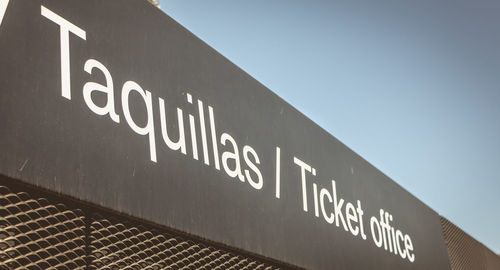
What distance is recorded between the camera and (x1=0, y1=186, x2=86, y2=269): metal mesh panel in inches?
37.3

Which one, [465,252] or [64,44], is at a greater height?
[465,252]

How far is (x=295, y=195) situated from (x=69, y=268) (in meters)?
0.71

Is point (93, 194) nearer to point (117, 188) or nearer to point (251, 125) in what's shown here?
point (117, 188)

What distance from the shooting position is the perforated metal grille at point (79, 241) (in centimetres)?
96

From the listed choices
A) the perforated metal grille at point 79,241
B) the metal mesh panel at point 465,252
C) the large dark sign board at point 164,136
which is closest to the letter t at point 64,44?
the large dark sign board at point 164,136

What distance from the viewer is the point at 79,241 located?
1083 millimetres

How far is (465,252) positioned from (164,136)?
2.66 m

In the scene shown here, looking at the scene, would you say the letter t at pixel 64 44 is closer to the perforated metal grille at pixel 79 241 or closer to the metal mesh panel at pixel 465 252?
the perforated metal grille at pixel 79 241

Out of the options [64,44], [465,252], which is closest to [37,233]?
[64,44]

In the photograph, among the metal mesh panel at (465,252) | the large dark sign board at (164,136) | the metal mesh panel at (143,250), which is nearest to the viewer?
the large dark sign board at (164,136)

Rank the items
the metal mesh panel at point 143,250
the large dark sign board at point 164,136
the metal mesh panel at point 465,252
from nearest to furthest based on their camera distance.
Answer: the large dark sign board at point 164,136, the metal mesh panel at point 143,250, the metal mesh panel at point 465,252

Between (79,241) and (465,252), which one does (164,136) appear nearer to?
(79,241)

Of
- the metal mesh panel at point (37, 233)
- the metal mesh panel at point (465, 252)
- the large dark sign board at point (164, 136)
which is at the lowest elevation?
the metal mesh panel at point (37, 233)

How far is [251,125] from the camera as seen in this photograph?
57.3 inches
